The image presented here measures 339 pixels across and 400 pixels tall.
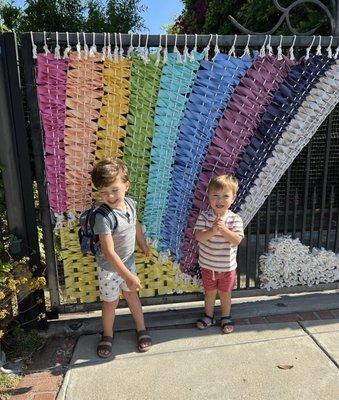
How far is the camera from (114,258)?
8.91ft

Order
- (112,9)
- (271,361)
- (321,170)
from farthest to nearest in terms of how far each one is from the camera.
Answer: (112,9), (321,170), (271,361)

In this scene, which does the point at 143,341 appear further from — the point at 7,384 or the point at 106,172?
the point at 106,172

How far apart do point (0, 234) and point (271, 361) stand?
206cm

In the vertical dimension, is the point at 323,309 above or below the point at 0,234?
below

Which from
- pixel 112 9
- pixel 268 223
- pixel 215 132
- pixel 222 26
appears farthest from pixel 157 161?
pixel 112 9

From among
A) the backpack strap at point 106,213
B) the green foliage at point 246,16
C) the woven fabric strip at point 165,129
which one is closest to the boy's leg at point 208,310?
the woven fabric strip at point 165,129

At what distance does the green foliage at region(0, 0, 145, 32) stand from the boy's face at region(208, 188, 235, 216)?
698 centimetres

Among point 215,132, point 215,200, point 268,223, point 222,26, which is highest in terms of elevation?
point 222,26

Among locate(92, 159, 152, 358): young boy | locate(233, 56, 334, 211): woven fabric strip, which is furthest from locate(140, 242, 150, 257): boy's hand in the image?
locate(233, 56, 334, 211): woven fabric strip

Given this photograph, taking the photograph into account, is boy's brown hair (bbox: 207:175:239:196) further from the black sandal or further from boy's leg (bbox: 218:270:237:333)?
the black sandal

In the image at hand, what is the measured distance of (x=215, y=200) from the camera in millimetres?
2928

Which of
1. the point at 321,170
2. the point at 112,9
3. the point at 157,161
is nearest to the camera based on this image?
the point at 157,161

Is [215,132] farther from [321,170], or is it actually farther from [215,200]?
[321,170]

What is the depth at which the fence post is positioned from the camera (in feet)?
9.10
